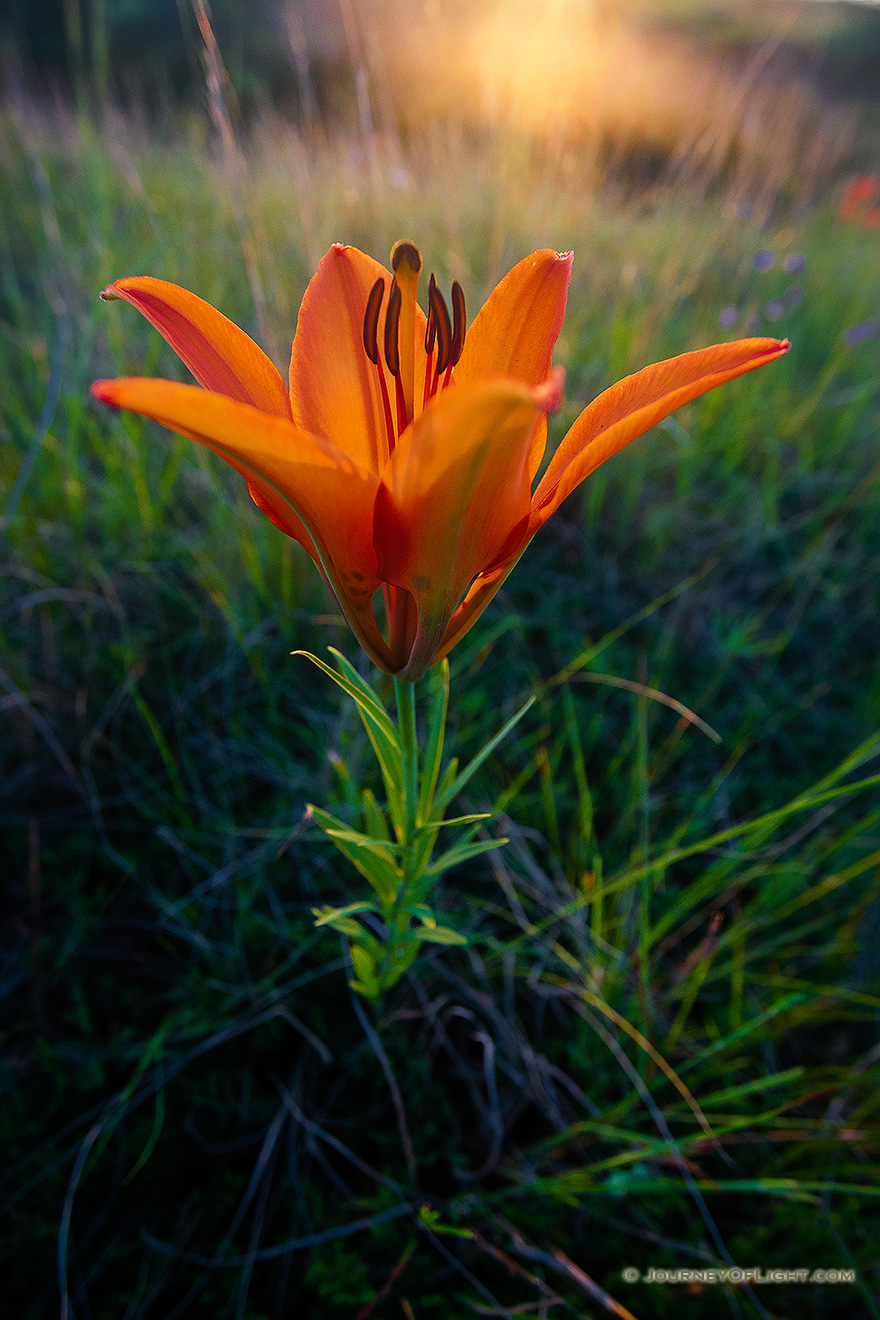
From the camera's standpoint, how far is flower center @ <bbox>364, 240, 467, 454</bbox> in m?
0.44

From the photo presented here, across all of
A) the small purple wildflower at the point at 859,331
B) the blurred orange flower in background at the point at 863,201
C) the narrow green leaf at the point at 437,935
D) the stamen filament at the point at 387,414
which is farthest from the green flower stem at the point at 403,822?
the blurred orange flower in background at the point at 863,201

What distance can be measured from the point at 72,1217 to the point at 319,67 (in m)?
9.37

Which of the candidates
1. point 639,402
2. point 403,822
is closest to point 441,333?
point 639,402

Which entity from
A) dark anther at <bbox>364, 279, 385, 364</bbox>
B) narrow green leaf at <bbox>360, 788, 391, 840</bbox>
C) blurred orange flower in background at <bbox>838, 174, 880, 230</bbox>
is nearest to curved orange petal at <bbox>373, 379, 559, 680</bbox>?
dark anther at <bbox>364, 279, 385, 364</bbox>

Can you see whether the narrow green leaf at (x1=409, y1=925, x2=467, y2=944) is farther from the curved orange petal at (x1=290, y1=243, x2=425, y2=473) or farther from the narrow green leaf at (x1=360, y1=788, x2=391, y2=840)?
the curved orange petal at (x1=290, y1=243, x2=425, y2=473)

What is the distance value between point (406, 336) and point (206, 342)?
0.44 ft

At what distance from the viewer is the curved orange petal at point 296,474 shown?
314 mm

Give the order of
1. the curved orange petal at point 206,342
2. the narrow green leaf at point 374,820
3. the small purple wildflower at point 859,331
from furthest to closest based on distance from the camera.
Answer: the small purple wildflower at point 859,331 < the narrow green leaf at point 374,820 < the curved orange petal at point 206,342

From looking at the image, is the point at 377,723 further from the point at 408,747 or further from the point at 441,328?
the point at 441,328

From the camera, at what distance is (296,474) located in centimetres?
39

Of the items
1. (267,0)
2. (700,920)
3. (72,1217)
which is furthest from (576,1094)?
(267,0)

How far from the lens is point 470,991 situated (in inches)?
36.2

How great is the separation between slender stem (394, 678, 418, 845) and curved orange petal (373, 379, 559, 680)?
0.07 ft

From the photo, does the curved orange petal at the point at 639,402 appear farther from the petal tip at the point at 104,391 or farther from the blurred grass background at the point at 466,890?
the blurred grass background at the point at 466,890
